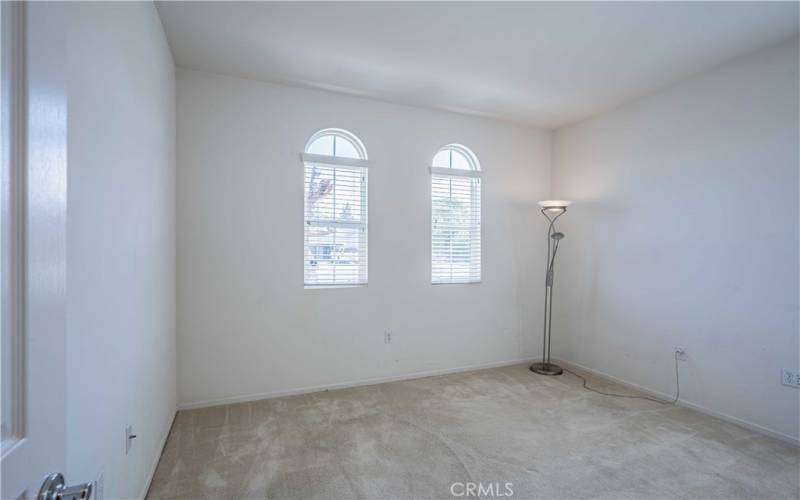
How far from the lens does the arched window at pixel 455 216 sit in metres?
4.13

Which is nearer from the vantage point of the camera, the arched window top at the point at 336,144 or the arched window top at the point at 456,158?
the arched window top at the point at 336,144

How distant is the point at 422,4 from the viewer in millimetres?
2309

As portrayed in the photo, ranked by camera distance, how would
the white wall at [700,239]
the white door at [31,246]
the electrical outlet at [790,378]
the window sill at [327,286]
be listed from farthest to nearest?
the window sill at [327,286]
the white wall at [700,239]
the electrical outlet at [790,378]
the white door at [31,246]

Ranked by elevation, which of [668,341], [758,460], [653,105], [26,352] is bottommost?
[758,460]

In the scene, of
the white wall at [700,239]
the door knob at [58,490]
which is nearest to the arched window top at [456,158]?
the white wall at [700,239]

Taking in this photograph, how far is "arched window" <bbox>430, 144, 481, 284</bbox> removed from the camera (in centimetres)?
413

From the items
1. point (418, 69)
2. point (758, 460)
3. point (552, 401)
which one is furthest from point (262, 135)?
point (758, 460)

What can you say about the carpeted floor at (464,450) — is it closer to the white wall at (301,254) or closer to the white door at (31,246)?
the white wall at (301,254)

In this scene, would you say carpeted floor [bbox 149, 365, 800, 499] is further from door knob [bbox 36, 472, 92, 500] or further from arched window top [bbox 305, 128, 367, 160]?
arched window top [bbox 305, 128, 367, 160]

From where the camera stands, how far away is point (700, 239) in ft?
10.5

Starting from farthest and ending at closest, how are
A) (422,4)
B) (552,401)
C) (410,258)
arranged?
(410,258) → (552,401) → (422,4)

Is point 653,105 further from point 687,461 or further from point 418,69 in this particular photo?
point 687,461

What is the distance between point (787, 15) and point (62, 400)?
3.98 metres

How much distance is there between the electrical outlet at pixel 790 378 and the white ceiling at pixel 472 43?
238 cm
